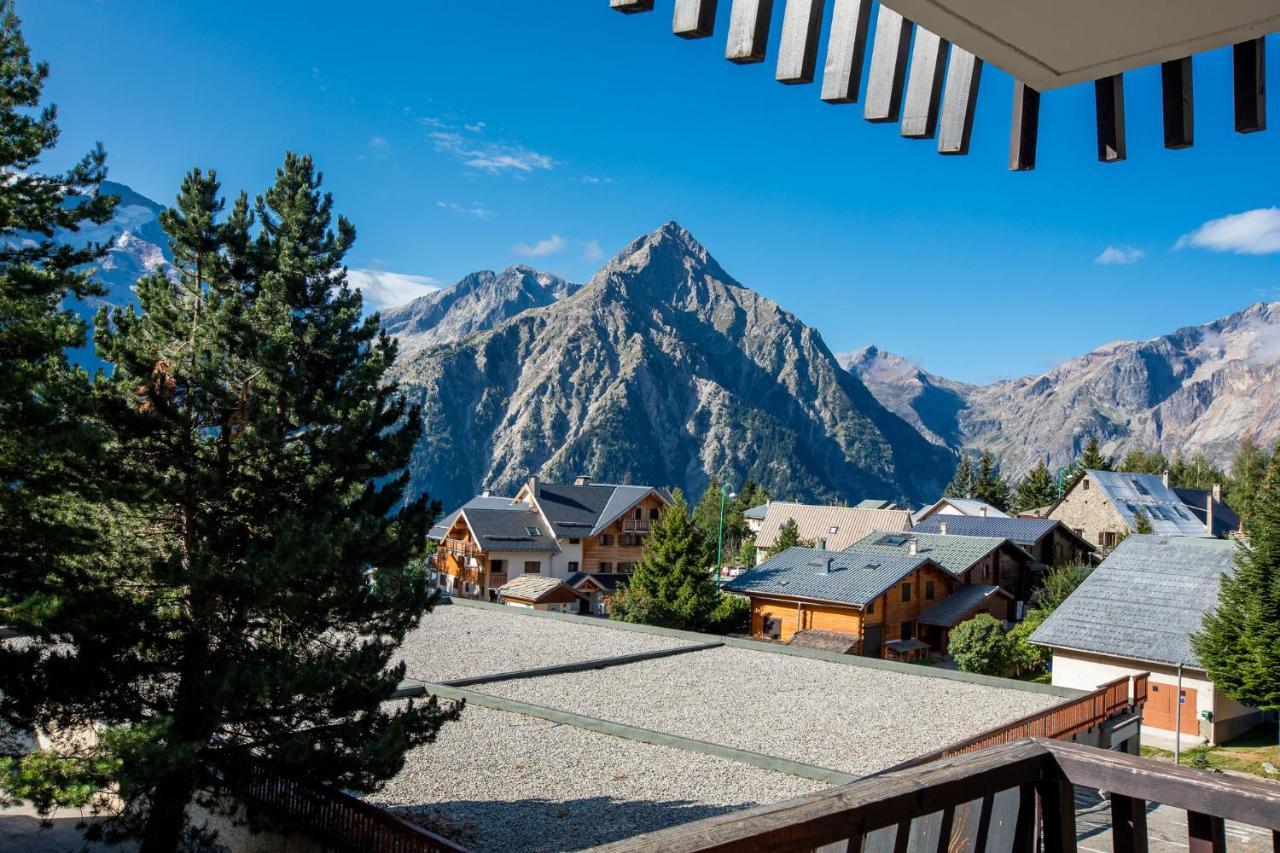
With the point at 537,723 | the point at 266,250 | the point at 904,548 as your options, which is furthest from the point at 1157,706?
the point at 266,250

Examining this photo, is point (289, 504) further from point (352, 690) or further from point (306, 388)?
point (352, 690)

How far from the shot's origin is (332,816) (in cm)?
1159

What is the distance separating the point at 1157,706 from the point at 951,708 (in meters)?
11.9

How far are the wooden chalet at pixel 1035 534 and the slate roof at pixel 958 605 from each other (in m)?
5.89

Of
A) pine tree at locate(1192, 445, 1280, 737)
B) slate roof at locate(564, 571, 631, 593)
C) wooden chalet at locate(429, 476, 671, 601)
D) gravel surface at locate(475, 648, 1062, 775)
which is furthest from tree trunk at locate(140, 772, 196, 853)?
wooden chalet at locate(429, 476, 671, 601)

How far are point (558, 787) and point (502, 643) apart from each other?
1392 centimetres

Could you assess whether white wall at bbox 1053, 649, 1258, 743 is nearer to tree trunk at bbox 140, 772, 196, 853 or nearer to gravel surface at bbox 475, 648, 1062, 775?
gravel surface at bbox 475, 648, 1062, 775

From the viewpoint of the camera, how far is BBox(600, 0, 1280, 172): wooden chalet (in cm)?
171

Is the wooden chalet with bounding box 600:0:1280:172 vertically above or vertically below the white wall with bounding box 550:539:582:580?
above

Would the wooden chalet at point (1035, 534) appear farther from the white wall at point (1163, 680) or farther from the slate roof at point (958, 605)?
the white wall at point (1163, 680)

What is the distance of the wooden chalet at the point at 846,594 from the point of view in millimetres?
37656

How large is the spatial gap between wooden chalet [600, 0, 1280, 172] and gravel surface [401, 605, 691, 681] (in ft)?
69.7

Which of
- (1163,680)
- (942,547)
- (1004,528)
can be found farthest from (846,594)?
(1004,528)

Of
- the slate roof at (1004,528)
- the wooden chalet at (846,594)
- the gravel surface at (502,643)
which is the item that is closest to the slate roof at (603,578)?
the wooden chalet at (846,594)
